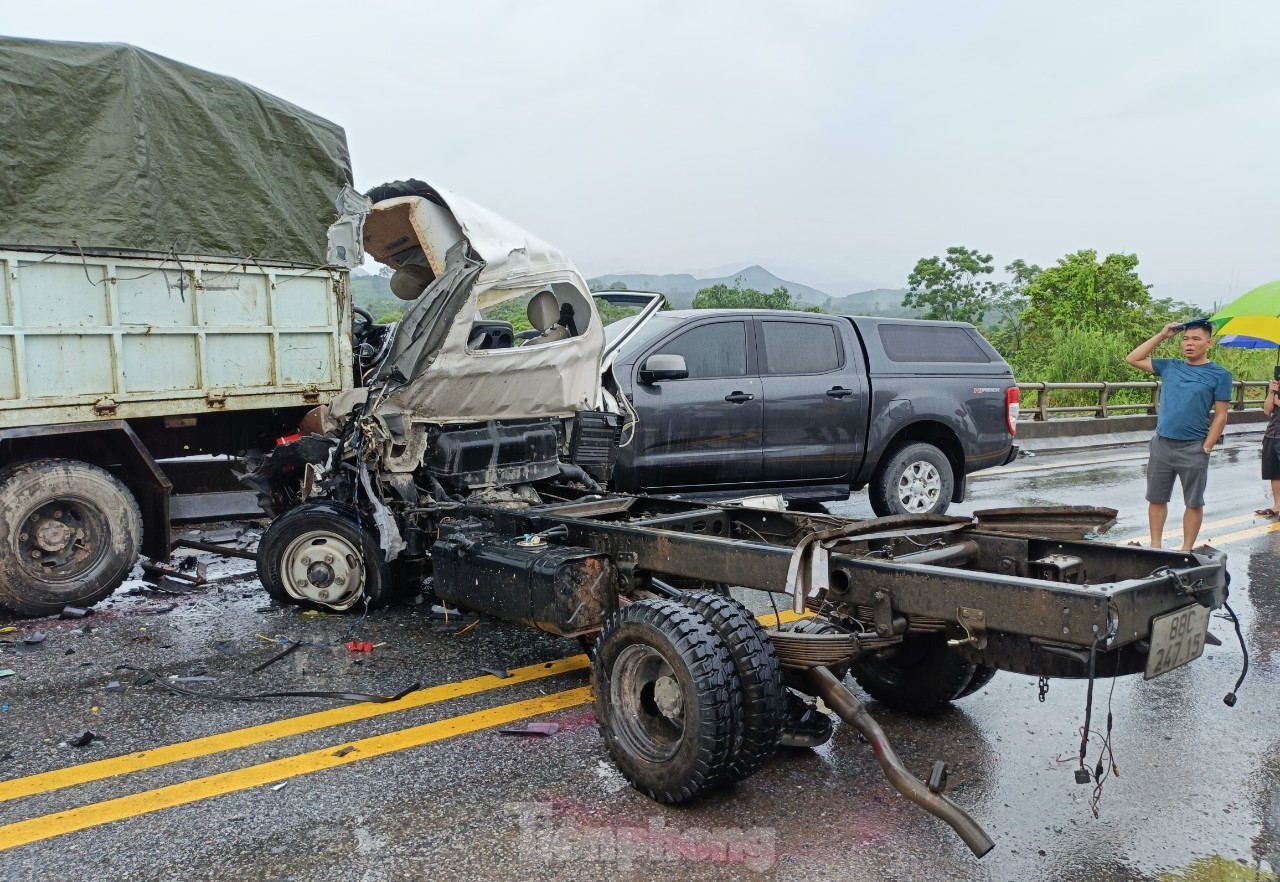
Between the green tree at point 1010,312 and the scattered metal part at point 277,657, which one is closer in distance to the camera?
the scattered metal part at point 277,657

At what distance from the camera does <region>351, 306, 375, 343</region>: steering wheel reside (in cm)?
732

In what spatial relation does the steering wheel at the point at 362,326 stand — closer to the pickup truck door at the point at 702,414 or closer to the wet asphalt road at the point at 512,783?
the pickup truck door at the point at 702,414

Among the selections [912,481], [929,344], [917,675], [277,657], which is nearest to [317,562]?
[277,657]

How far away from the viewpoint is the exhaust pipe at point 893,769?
2684mm

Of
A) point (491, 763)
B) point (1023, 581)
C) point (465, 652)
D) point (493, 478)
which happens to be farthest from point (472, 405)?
point (1023, 581)

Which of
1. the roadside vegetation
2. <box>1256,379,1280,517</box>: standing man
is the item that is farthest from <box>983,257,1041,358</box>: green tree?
<box>1256,379,1280,517</box>: standing man

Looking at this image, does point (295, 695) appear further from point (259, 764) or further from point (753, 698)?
point (753, 698)

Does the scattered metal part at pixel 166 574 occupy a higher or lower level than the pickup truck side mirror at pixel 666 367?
lower

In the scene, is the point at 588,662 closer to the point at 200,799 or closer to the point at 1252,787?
the point at 200,799

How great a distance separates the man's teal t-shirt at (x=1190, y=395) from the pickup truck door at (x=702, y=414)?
9.75 ft

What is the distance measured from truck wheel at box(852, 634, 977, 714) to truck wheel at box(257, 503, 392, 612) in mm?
2727

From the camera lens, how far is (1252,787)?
331 cm

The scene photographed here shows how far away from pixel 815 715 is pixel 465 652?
2.00 metres

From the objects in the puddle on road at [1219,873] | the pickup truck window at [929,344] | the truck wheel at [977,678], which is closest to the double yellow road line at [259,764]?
the truck wheel at [977,678]
